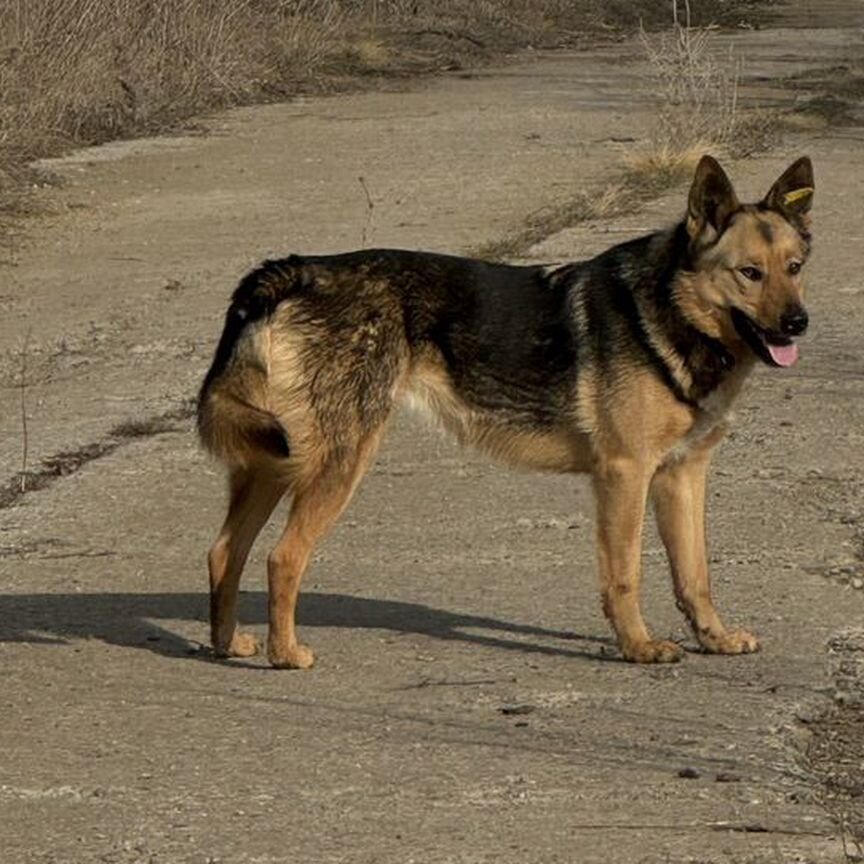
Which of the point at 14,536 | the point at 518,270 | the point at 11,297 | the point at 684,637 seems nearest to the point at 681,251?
the point at 518,270

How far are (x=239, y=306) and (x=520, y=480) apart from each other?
253 centimetres

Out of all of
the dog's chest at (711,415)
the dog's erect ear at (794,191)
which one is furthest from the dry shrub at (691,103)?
the dog's chest at (711,415)

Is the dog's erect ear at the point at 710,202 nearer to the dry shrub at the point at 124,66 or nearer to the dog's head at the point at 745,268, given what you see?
the dog's head at the point at 745,268

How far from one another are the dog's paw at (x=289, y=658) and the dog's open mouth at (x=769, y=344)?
5.20 feet

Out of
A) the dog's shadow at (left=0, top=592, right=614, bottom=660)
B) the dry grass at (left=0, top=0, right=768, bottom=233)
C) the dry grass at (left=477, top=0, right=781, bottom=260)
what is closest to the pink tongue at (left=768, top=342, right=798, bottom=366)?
the dog's shadow at (left=0, top=592, right=614, bottom=660)

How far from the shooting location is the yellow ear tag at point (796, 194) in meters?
7.31

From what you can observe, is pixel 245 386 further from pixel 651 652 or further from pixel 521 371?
pixel 651 652

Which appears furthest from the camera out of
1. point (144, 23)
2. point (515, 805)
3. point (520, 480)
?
point (144, 23)

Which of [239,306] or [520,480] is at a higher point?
[239,306]

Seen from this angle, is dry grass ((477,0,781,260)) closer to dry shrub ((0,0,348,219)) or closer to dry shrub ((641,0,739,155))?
dry shrub ((641,0,739,155))

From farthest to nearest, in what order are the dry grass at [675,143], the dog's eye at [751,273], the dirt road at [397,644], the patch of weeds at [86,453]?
1. the dry grass at [675,143]
2. the patch of weeds at [86,453]
3. the dog's eye at [751,273]
4. the dirt road at [397,644]

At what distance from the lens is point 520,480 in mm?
9414

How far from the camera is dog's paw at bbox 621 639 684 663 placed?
7047mm

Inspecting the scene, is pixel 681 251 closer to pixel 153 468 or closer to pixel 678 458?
pixel 678 458
